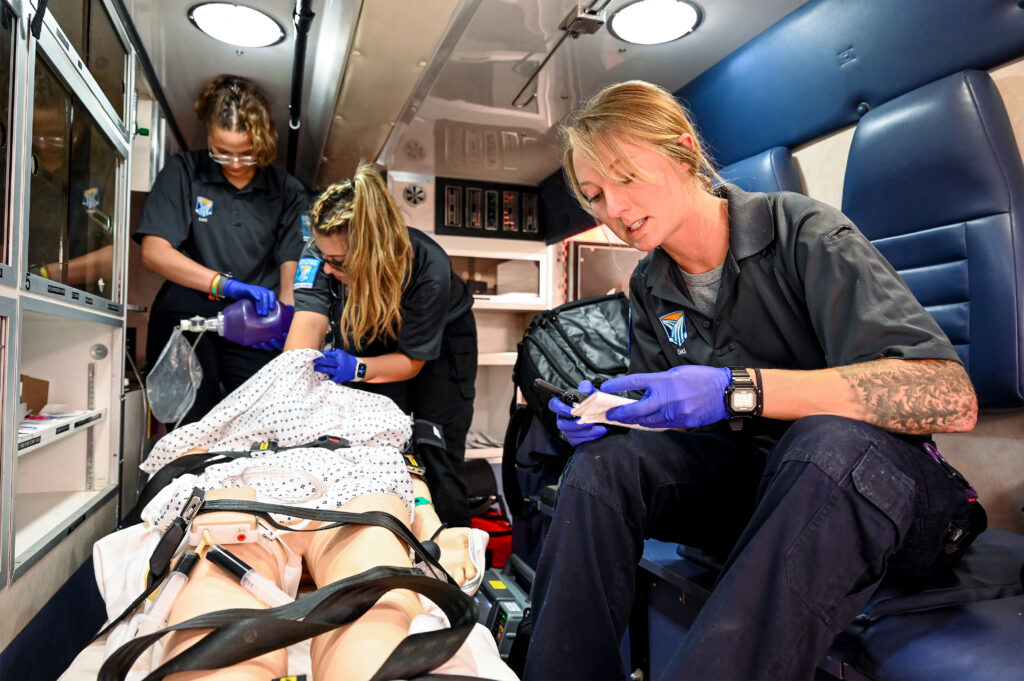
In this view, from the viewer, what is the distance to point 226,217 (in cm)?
243

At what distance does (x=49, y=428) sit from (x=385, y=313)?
0.89 meters

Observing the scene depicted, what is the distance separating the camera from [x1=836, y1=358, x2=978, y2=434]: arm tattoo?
88cm

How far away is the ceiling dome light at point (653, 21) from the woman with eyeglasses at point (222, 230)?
1.40m

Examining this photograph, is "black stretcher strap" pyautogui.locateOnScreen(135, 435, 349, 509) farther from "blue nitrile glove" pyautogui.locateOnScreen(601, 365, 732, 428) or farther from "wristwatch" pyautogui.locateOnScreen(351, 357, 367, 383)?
"blue nitrile glove" pyautogui.locateOnScreen(601, 365, 732, 428)

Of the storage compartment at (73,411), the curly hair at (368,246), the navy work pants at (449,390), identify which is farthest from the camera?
the navy work pants at (449,390)

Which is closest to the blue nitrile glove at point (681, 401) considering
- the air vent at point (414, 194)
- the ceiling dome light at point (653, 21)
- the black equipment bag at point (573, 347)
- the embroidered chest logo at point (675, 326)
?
the embroidered chest logo at point (675, 326)

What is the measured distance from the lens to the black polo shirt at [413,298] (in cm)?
200

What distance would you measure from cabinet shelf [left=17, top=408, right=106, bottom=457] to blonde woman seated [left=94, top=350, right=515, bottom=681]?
0.73 feet

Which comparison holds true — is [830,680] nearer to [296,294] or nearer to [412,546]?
[412,546]

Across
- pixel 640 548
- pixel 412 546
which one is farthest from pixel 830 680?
pixel 412 546

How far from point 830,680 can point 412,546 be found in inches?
26.3

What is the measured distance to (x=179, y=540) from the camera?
36.5 inches

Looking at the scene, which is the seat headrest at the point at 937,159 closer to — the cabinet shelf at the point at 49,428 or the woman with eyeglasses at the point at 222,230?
the woman with eyeglasses at the point at 222,230

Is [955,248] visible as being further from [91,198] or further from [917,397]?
[91,198]
